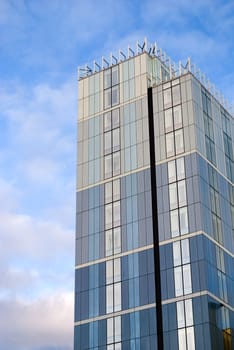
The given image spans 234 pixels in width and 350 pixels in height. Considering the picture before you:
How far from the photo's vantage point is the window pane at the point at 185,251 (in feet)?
328

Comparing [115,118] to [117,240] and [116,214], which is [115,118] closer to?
[116,214]

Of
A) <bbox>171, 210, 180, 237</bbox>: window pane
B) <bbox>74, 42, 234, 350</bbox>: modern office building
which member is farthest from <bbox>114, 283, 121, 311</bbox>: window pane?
<bbox>171, 210, 180, 237</bbox>: window pane

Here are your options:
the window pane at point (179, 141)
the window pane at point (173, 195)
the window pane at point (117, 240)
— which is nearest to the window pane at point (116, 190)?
the window pane at point (117, 240)

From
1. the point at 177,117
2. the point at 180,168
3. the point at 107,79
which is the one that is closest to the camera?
the point at 180,168

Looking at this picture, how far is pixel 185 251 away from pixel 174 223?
4.71 metres

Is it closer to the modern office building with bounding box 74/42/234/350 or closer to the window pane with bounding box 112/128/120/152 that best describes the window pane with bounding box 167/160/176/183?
the modern office building with bounding box 74/42/234/350

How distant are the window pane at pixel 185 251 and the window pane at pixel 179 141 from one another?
1367cm

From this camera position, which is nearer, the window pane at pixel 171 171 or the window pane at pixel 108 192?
the window pane at pixel 171 171

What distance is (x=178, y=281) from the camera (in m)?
99.4

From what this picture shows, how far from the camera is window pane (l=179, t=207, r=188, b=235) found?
102125mm

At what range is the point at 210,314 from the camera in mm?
95938

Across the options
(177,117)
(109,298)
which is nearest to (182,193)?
(177,117)

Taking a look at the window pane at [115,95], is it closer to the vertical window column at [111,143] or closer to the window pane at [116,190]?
the vertical window column at [111,143]

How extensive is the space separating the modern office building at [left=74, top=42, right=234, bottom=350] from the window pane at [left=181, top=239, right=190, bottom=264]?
0.46 feet
